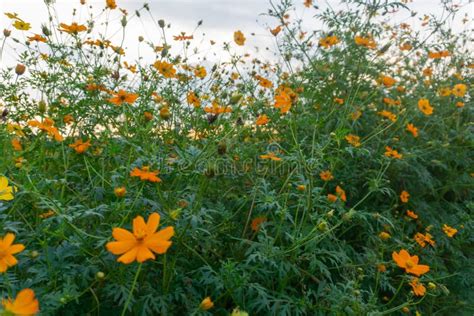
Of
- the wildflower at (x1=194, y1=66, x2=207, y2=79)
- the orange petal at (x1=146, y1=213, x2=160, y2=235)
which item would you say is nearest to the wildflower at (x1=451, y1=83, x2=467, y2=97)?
the wildflower at (x1=194, y1=66, x2=207, y2=79)

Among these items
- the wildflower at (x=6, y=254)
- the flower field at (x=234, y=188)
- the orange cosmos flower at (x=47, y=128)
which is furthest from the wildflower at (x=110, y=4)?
the wildflower at (x=6, y=254)

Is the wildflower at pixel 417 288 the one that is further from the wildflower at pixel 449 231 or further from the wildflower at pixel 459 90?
the wildflower at pixel 459 90

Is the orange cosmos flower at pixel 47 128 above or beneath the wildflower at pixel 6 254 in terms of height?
above

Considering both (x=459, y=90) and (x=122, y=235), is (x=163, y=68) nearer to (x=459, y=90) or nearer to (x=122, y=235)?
(x=122, y=235)

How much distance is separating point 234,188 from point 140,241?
1.06 meters

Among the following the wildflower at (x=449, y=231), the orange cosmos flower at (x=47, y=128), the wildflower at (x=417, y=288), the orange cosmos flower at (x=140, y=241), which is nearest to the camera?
the orange cosmos flower at (x=140, y=241)

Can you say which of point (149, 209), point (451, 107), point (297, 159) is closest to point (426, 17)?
point (451, 107)

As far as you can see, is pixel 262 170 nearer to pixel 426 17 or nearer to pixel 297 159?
pixel 297 159

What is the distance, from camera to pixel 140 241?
90 cm

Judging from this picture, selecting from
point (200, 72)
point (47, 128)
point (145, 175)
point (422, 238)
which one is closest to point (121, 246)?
point (145, 175)

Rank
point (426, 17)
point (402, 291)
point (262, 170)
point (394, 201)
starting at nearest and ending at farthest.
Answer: point (262, 170)
point (402, 291)
point (394, 201)
point (426, 17)

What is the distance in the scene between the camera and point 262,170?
1.96 metres

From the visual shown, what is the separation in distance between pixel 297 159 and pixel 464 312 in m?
1.32

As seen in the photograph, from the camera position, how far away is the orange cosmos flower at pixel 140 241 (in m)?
0.88
